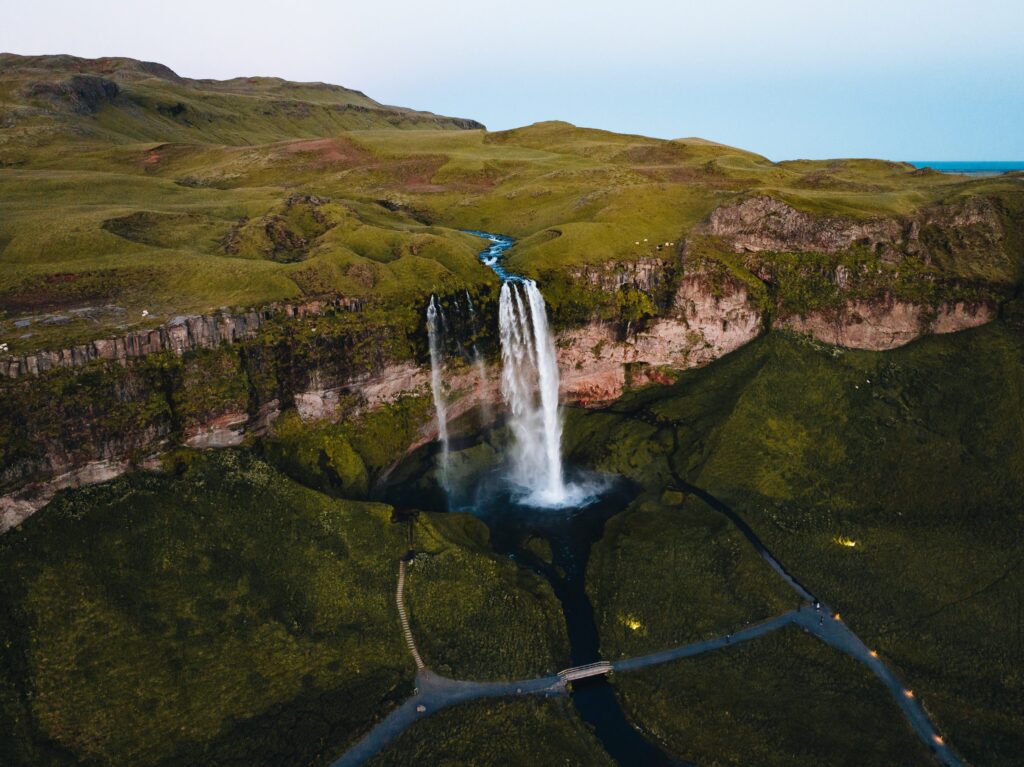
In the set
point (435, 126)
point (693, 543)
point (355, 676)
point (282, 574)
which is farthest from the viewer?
point (435, 126)

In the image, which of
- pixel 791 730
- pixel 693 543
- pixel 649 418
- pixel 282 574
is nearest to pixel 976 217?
pixel 649 418

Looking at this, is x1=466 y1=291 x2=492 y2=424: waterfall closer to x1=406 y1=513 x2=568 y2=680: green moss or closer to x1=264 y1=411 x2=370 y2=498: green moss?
x1=264 y1=411 x2=370 y2=498: green moss

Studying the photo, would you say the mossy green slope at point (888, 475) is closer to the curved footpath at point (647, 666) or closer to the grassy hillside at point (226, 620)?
the curved footpath at point (647, 666)

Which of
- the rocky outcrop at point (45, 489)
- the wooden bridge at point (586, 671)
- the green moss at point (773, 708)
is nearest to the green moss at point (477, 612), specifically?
the wooden bridge at point (586, 671)

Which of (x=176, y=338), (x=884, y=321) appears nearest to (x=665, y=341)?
(x=884, y=321)

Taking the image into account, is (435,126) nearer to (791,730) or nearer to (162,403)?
(162,403)

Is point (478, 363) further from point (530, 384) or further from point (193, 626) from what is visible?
point (193, 626)

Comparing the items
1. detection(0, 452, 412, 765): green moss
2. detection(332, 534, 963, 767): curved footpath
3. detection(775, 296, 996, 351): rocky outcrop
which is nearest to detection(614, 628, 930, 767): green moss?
detection(332, 534, 963, 767): curved footpath
